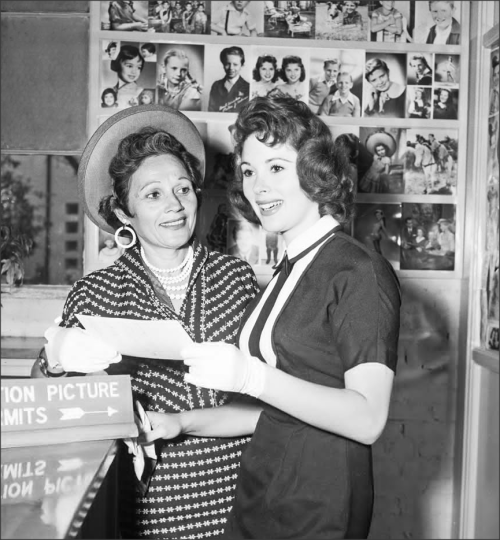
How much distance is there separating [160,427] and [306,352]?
41 cm

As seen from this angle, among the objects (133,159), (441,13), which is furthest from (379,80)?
(133,159)

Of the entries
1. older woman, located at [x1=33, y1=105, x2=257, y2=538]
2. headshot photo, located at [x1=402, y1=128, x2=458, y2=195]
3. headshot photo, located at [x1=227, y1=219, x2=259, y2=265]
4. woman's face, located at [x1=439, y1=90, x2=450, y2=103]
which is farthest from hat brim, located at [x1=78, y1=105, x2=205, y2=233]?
woman's face, located at [x1=439, y1=90, x2=450, y2=103]

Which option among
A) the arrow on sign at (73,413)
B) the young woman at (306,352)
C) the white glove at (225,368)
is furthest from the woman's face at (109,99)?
the arrow on sign at (73,413)

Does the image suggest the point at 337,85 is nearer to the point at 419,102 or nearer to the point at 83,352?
the point at 419,102

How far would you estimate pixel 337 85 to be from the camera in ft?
10.3

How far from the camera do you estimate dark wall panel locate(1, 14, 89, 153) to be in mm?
3098

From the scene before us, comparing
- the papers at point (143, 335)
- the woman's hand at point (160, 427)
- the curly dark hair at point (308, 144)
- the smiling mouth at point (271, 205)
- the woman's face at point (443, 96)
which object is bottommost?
the woman's hand at point (160, 427)

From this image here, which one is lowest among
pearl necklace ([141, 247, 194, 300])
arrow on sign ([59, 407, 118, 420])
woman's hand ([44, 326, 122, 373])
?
arrow on sign ([59, 407, 118, 420])

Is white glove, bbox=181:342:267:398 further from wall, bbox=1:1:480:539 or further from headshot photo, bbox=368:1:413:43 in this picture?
headshot photo, bbox=368:1:413:43

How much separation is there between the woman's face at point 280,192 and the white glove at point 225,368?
0.99 ft

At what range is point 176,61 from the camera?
3.09 meters

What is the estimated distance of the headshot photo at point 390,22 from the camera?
3.12 m

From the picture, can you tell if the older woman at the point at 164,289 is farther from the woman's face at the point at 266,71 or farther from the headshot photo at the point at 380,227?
the headshot photo at the point at 380,227

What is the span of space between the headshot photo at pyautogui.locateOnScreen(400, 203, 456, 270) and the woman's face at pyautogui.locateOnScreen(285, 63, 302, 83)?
2.43ft
